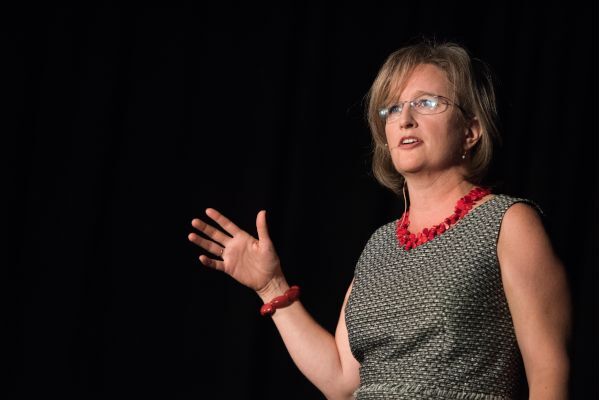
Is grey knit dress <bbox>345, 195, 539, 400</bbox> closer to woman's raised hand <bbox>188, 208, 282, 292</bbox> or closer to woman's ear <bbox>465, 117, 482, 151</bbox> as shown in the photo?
woman's ear <bbox>465, 117, 482, 151</bbox>

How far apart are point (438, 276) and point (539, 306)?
0.21m

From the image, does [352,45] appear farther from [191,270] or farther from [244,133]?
[191,270]

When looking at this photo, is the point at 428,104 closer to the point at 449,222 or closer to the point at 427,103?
the point at 427,103

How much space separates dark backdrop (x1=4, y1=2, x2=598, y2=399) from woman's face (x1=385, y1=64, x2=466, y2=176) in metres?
0.92

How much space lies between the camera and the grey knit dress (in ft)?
4.89

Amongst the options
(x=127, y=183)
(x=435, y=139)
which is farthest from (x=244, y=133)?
(x=435, y=139)

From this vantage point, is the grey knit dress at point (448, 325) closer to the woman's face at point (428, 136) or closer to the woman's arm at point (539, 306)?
the woman's arm at point (539, 306)

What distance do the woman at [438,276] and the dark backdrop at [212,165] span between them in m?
0.76

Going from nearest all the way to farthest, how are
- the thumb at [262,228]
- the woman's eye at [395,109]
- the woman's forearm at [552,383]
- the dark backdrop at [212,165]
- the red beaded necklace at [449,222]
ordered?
the woman's forearm at [552,383], the red beaded necklace at [449,222], the woman's eye at [395,109], the thumb at [262,228], the dark backdrop at [212,165]

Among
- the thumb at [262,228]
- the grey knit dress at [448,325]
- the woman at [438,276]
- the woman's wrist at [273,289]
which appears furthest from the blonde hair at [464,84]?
the woman's wrist at [273,289]

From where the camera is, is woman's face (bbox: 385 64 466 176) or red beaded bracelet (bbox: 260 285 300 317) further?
red beaded bracelet (bbox: 260 285 300 317)

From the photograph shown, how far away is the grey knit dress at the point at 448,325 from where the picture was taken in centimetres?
149

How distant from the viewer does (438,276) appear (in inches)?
61.1

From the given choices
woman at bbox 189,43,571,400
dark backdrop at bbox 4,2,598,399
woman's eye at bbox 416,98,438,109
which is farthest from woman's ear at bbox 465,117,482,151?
dark backdrop at bbox 4,2,598,399
